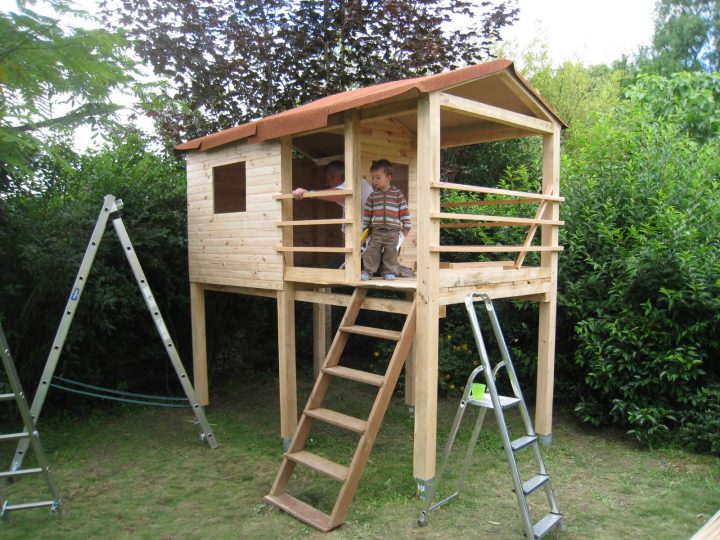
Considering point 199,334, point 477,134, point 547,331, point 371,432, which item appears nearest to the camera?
point 371,432

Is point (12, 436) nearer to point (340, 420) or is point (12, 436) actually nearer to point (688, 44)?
point (340, 420)

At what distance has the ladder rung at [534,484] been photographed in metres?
3.84

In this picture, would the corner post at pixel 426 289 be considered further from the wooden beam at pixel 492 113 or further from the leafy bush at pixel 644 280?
the leafy bush at pixel 644 280

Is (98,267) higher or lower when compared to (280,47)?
lower

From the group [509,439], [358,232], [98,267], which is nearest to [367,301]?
[358,232]

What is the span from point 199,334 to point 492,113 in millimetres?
4495

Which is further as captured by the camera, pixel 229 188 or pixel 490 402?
pixel 229 188

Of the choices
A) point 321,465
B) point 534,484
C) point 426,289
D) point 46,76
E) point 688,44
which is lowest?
point 321,465

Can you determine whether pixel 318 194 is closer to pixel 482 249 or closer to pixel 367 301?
pixel 367 301

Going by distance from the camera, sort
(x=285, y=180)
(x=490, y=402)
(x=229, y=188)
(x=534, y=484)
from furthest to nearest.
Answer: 1. (x=229, y=188)
2. (x=285, y=180)
3. (x=490, y=402)
4. (x=534, y=484)

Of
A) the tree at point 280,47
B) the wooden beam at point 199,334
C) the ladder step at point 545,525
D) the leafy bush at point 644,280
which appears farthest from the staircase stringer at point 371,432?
the tree at point 280,47

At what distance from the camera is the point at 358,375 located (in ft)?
15.6

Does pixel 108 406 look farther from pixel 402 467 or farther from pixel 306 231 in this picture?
pixel 402 467

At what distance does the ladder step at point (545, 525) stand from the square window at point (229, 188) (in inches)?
207
